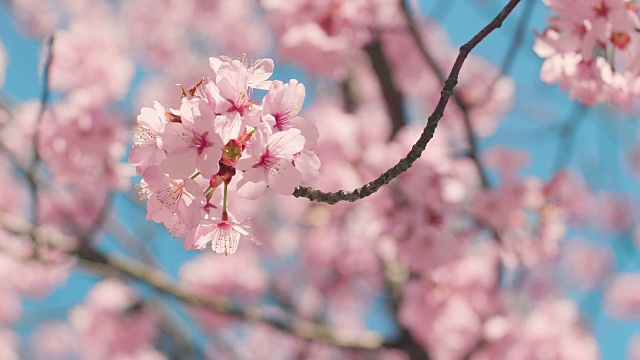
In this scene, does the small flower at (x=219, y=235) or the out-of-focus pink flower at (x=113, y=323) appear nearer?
the small flower at (x=219, y=235)

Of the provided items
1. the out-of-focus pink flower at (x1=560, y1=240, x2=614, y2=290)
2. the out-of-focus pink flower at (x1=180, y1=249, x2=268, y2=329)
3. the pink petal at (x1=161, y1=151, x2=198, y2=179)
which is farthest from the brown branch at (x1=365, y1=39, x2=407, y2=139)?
the out-of-focus pink flower at (x1=560, y1=240, x2=614, y2=290)

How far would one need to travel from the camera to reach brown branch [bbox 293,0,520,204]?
1.11 m

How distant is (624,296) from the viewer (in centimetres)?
676

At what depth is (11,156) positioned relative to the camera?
2.87 m

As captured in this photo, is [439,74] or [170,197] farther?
[439,74]

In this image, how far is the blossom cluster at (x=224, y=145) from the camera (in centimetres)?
107

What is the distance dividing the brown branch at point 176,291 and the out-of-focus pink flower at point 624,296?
14.5 feet

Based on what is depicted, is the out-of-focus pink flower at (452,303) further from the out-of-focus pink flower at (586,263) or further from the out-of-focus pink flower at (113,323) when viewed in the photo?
the out-of-focus pink flower at (586,263)

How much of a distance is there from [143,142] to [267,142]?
235 mm

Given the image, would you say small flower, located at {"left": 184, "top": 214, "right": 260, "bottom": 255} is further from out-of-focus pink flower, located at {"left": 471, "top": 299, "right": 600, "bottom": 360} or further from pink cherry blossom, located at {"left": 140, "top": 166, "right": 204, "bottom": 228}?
out-of-focus pink flower, located at {"left": 471, "top": 299, "right": 600, "bottom": 360}

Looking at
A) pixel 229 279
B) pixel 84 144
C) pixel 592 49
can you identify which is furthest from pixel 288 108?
pixel 229 279

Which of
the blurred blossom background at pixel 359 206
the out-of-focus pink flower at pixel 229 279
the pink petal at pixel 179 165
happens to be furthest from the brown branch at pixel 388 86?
the pink petal at pixel 179 165

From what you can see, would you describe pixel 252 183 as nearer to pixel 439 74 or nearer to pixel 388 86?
pixel 439 74

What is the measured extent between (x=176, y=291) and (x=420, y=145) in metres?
2.00
